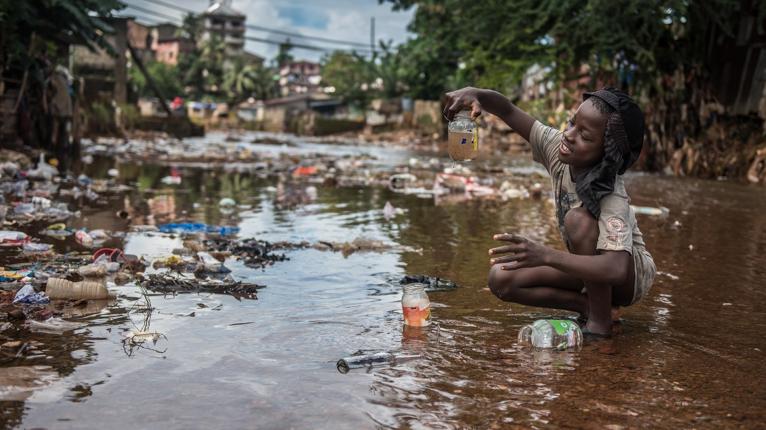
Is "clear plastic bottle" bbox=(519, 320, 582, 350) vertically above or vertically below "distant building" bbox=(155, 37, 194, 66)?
below

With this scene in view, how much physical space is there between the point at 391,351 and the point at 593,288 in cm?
84

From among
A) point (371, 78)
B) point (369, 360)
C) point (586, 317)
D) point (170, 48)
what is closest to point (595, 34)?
point (586, 317)

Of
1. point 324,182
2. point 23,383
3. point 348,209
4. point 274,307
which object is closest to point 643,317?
point 274,307

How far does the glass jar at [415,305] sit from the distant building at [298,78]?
220ft

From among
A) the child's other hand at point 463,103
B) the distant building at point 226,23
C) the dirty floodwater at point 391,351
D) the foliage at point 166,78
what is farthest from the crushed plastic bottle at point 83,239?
the distant building at point 226,23

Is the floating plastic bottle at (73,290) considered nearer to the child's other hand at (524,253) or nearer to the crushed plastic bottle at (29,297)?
the crushed plastic bottle at (29,297)

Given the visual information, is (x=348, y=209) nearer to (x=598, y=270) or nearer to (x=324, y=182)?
(x=324, y=182)

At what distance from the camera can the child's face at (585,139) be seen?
2.96 meters

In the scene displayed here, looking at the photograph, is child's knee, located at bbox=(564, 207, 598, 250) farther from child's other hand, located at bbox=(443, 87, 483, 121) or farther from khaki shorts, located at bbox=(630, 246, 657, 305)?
child's other hand, located at bbox=(443, 87, 483, 121)

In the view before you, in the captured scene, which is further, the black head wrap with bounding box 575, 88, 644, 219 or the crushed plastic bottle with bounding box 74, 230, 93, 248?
the crushed plastic bottle with bounding box 74, 230, 93, 248

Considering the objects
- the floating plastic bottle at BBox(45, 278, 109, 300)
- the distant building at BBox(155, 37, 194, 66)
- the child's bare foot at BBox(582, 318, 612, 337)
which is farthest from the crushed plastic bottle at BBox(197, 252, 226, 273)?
the distant building at BBox(155, 37, 194, 66)

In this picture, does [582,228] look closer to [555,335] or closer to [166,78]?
[555,335]

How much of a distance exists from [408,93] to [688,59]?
26842 mm

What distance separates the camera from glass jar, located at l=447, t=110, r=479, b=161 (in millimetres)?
3486
